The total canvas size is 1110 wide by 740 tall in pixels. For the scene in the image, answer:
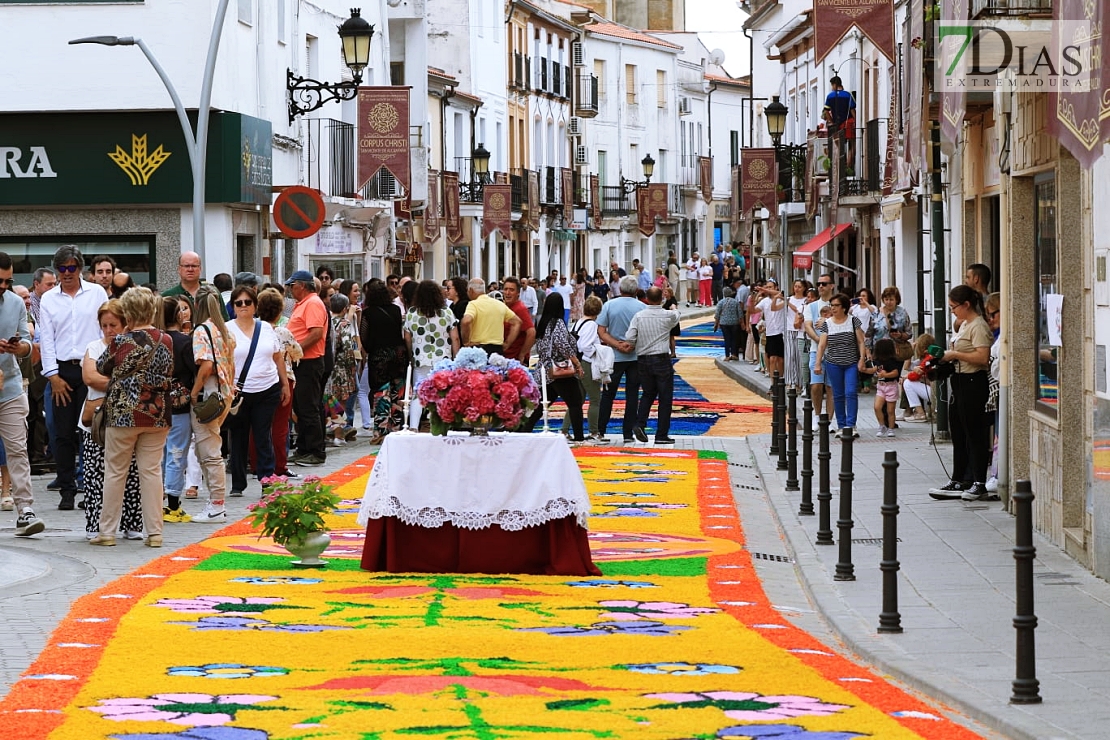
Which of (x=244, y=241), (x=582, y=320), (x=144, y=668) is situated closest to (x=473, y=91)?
(x=244, y=241)

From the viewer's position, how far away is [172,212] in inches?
1138

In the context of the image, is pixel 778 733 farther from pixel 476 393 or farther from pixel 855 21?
pixel 855 21

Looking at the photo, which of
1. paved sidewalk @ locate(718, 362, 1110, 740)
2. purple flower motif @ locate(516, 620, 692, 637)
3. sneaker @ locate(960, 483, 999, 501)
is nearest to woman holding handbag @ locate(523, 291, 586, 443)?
paved sidewalk @ locate(718, 362, 1110, 740)

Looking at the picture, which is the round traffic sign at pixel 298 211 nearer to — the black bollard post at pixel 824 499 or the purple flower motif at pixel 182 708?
the black bollard post at pixel 824 499

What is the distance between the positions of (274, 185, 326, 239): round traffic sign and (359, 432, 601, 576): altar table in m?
12.4

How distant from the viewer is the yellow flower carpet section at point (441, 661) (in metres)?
7.86

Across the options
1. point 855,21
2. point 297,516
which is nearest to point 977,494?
point 297,516

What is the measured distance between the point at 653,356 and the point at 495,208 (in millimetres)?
35419

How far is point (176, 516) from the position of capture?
51.4ft

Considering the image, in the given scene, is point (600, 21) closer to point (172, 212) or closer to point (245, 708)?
point (172, 212)

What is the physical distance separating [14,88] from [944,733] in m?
23.4

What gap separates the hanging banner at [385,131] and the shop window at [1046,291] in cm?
2062

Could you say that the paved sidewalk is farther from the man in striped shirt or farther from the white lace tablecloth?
the man in striped shirt

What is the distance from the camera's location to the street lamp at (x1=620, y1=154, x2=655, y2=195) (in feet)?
285
